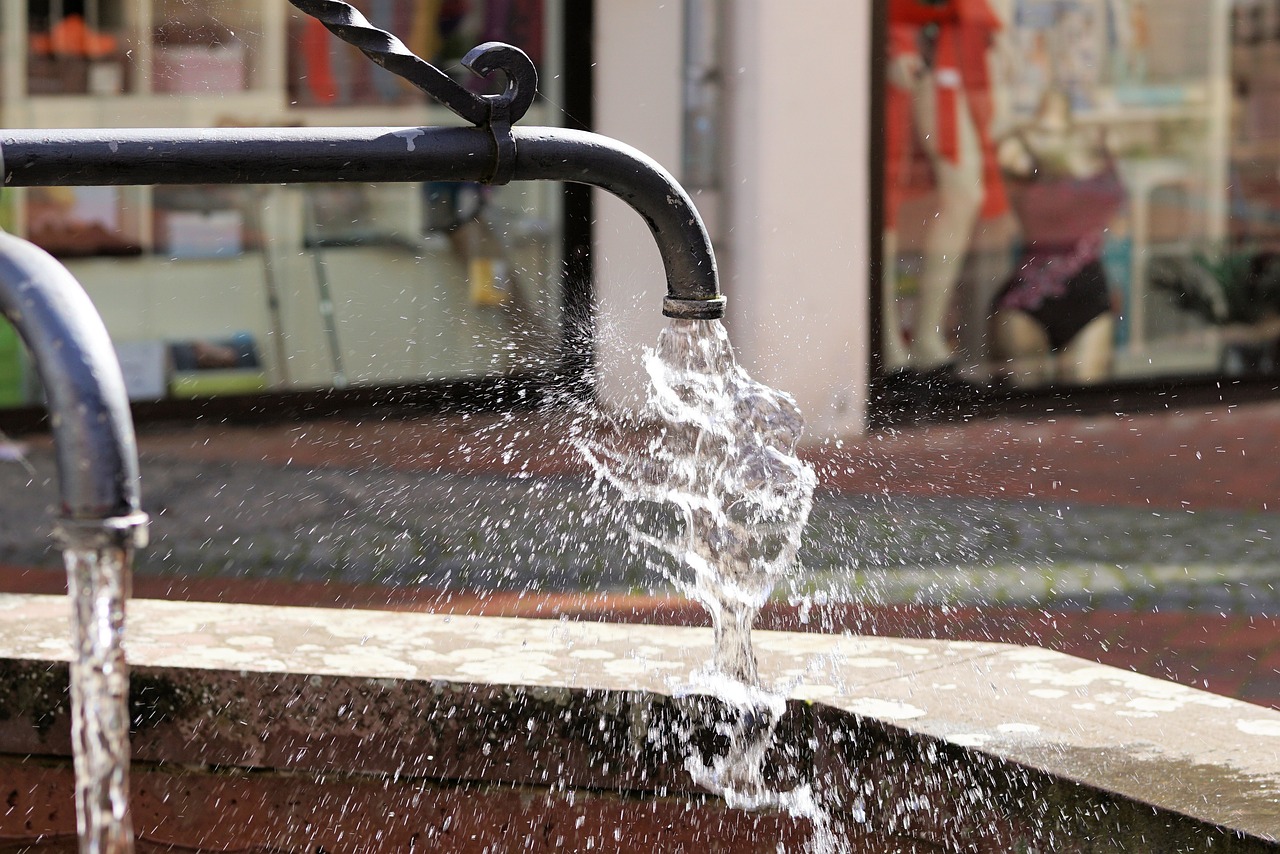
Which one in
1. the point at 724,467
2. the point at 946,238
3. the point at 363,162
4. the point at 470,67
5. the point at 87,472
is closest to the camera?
the point at 87,472

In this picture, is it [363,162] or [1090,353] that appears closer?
[363,162]

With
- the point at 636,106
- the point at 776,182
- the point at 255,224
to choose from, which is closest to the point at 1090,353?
the point at 776,182

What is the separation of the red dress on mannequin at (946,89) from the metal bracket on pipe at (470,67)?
7.03 m

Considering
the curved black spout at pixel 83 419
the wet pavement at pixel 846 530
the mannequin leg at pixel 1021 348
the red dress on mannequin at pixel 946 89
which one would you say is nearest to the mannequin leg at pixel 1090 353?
the mannequin leg at pixel 1021 348

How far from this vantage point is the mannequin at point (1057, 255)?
30.4 ft

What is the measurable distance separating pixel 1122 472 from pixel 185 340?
4569mm

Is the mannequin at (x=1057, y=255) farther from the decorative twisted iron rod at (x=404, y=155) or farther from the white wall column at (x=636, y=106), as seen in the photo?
the decorative twisted iron rod at (x=404, y=155)

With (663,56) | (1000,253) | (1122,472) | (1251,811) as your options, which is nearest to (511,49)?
(1251,811)

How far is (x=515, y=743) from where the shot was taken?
223cm

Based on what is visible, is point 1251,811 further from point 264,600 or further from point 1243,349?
point 1243,349

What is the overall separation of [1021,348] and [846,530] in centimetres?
360

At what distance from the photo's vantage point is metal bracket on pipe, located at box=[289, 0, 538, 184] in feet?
5.63

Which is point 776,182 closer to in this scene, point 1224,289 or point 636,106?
point 636,106

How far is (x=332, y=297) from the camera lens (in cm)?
861
